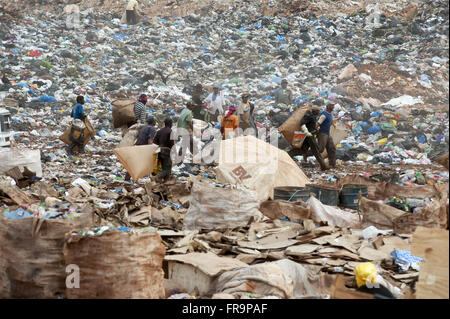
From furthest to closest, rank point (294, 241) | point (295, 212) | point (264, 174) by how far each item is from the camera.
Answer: point (264, 174) < point (295, 212) < point (294, 241)

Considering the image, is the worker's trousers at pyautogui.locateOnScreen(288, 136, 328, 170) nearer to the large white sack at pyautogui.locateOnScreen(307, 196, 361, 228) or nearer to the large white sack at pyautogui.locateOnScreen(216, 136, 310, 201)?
the large white sack at pyautogui.locateOnScreen(216, 136, 310, 201)

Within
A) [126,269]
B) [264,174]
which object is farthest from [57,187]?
[126,269]

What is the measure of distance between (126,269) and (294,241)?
1.92 metres

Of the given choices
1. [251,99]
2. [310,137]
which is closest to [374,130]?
[310,137]

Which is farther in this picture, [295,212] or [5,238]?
[295,212]

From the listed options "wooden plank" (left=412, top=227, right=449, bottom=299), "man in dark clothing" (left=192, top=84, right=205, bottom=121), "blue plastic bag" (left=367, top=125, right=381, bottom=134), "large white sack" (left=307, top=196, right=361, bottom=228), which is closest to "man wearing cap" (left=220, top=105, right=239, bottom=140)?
"man in dark clothing" (left=192, top=84, right=205, bottom=121)

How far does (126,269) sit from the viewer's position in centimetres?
417

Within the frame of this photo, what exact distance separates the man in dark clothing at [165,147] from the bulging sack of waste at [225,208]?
2.10 meters

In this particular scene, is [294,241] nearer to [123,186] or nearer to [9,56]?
[123,186]

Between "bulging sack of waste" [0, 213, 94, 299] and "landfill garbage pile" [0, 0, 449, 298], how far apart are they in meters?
0.14

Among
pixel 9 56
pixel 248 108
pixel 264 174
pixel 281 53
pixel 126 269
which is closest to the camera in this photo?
pixel 126 269

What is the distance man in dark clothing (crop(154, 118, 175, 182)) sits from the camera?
8.36 m

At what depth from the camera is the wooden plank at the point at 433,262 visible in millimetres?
3480

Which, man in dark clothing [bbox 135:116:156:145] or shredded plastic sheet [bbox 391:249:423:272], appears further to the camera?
man in dark clothing [bbox 135:116:156:145]
